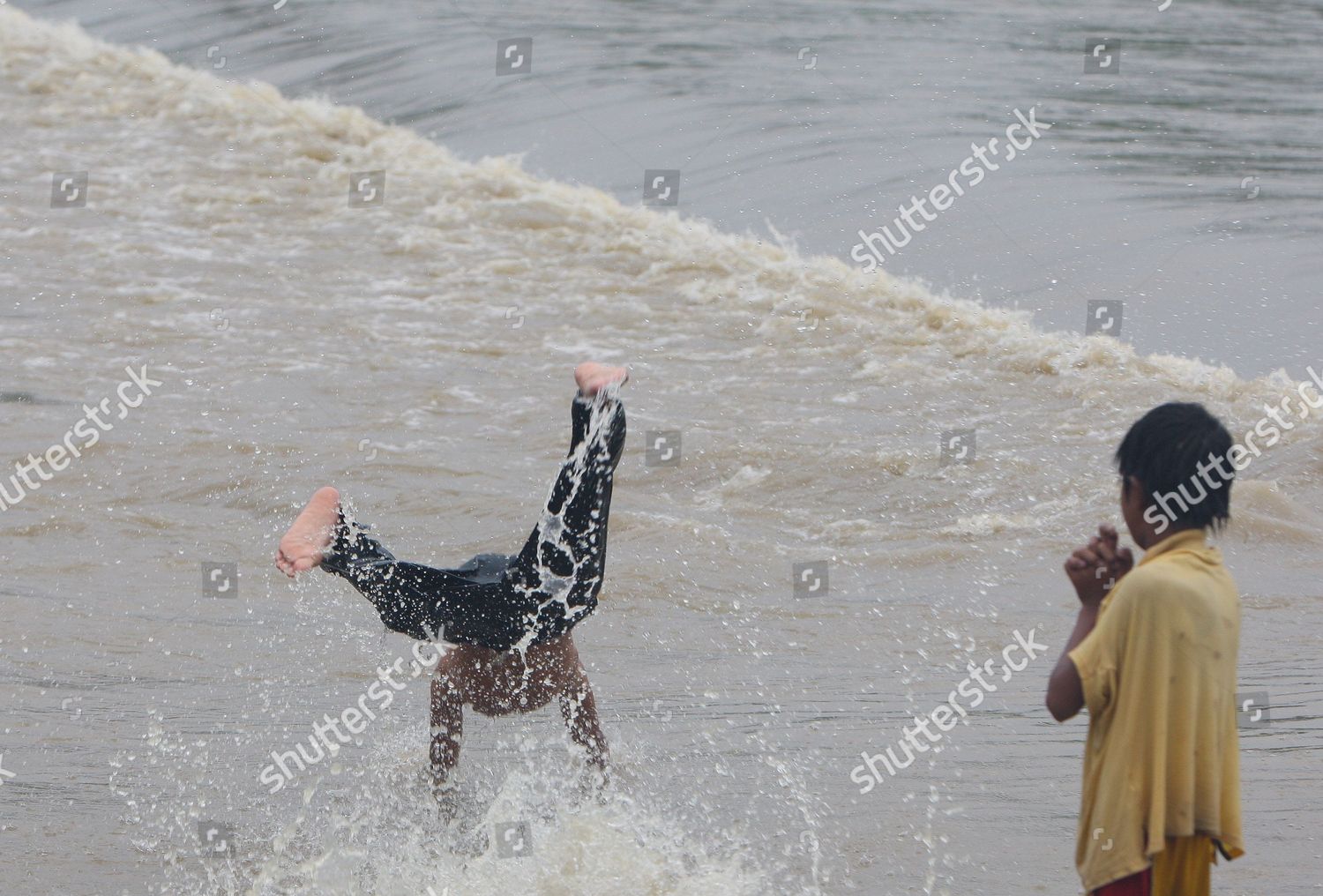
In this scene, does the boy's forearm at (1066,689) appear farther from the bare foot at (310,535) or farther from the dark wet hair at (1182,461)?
the bare foot at (310,535)

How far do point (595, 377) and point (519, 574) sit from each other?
2.13ft

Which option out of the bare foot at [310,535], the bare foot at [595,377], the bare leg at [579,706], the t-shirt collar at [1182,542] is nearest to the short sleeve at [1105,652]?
the t-shirt collar at [1182,542]

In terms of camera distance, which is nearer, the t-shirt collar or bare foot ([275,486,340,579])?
the t-shirt collar

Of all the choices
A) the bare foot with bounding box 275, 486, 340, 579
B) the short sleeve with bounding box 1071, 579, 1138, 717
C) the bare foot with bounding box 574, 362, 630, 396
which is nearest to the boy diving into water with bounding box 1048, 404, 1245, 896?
the short sleeve with bounding box 1071, 579, 1138, 717

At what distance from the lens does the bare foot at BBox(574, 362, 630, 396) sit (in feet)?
15.2

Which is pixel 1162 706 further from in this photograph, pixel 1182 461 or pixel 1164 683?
pixel 1182 461

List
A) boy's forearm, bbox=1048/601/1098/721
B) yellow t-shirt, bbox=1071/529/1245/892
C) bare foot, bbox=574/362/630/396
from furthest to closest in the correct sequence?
1. bare foot, bbox=574/362/630/396
2. boy's forearm, bbox=1048/601/1098/721
3. yellow t-shirt, bbox=1071/529/1245/892

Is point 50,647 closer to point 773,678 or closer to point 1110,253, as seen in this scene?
point 773,678

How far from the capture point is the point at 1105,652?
3.04 m

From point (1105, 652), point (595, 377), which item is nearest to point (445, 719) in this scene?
point (595, 377)

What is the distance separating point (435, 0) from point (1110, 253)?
14698 millimetres

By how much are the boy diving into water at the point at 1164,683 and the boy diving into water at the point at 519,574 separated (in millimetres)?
1900

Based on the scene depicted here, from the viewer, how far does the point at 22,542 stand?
27.2 feet

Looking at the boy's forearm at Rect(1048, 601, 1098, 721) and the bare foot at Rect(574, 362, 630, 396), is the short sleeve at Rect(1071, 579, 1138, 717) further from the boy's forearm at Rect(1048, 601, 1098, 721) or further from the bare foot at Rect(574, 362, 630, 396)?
the bare foot at Rect(574, 362, 630, 396)
